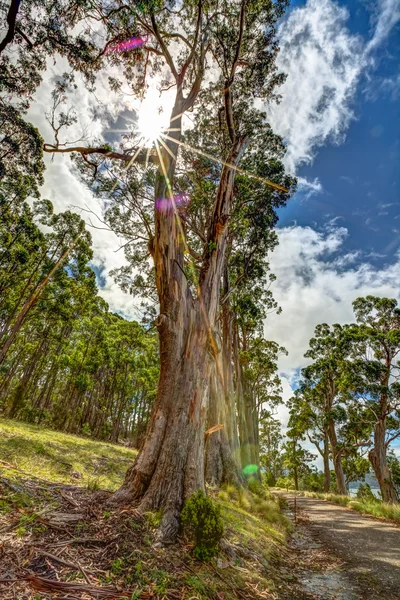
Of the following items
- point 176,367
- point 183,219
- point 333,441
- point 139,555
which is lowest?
point 139,555

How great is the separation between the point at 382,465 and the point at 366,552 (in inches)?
447

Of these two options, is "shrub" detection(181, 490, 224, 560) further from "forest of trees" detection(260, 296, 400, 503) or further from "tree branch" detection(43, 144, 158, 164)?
"forest of trees" detection(260, 296, 400, 503)

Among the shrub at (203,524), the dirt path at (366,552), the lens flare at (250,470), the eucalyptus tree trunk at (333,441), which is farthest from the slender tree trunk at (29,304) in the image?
the eucalyptus tree trunk at (333,441)

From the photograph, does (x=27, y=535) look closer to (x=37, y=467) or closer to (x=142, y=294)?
(x=37, y=467)

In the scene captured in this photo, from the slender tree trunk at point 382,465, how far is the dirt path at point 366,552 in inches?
208

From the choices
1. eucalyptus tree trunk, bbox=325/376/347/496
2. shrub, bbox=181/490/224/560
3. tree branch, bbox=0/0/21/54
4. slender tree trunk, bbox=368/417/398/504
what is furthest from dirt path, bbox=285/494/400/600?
eucalyptus tree trunk, bbox=325/376/347/496

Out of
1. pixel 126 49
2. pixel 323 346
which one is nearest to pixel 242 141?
pixel 126 49

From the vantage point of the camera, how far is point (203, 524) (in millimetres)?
3414

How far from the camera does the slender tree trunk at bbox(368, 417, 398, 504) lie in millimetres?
14078

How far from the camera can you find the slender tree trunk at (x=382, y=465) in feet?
46.2

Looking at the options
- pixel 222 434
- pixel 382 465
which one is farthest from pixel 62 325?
pixel 382 465

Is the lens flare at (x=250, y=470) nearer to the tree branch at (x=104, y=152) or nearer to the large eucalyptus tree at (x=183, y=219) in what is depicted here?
the large eucalyptus tree at (x=183, y=219)

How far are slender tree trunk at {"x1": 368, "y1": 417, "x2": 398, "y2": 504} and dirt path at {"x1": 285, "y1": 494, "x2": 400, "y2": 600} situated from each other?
17.3 ft

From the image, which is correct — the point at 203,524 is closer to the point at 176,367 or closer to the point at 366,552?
the point at 176,367
